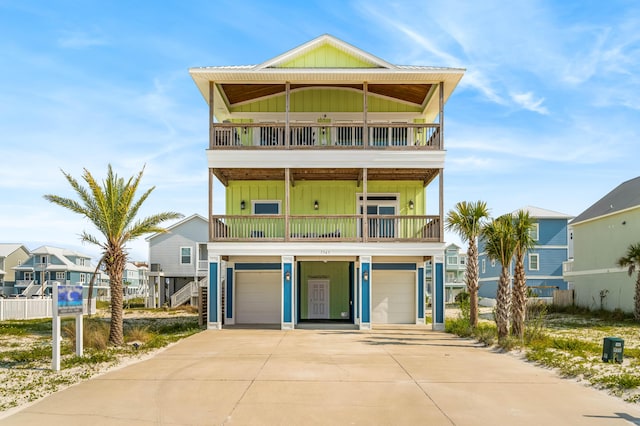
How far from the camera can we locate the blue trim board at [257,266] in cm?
2441

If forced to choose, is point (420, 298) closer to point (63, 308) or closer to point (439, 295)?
point (439, 295)

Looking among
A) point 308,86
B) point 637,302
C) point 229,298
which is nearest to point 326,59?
point 308,86

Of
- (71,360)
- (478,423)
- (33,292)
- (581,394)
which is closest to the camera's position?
(478,423)

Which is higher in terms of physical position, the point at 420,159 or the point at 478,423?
the point at 420,159

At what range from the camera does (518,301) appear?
1628 cm

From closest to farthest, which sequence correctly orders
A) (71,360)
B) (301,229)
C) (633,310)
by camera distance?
(71,360) < (301,229) < (633,310)

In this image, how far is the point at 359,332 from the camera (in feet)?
68.2

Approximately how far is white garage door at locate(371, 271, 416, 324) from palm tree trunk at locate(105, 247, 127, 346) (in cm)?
1140

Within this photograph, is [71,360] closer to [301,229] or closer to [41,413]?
[41,413]

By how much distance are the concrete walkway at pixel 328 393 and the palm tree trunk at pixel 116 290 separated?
1.79 meters

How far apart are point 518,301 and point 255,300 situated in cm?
1171

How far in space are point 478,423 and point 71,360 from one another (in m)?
9.09

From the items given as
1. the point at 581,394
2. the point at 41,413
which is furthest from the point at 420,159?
the point at 41,413

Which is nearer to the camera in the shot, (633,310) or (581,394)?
(581,394)
